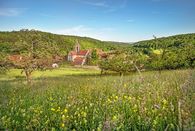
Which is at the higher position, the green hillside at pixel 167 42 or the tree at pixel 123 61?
the green hillside at pixel 167 42

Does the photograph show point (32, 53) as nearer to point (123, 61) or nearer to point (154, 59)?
point (123, 61)

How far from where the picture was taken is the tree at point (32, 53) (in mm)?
24766

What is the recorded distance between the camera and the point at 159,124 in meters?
3.74

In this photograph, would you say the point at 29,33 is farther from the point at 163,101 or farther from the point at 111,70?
the point at 111,70

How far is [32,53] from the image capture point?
25.4 meters

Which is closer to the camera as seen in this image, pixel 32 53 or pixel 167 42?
pixel 167 42

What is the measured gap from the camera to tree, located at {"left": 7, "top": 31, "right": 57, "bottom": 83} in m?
24.8

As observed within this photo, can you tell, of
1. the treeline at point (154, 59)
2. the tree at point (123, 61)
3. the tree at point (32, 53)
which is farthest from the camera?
the tree at point (123, 61)

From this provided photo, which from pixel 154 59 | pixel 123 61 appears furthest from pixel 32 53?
pixel 154 59

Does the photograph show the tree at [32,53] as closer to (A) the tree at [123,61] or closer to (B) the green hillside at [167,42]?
(B) the green hillside at [167,42]

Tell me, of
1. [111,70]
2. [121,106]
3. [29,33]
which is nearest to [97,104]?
[121,106]

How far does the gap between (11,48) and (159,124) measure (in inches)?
918

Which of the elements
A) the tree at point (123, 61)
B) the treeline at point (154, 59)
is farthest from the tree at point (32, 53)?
the tree at point (123, 61)

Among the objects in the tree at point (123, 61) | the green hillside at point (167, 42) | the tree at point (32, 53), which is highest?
the green hillside at point (167, 42)
